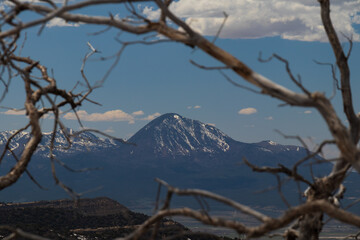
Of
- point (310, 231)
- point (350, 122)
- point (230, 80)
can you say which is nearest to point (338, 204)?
point (310, 231)

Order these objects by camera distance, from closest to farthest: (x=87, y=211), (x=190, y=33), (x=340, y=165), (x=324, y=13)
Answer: (x=190, y=33)
(x=324, y=13)
(x=340, y=165)
(x=87, y=211)

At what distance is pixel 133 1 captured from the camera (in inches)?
199

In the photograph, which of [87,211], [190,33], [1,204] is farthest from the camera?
[1,204]

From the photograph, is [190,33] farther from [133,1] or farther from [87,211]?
[87,211]

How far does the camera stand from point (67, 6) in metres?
4.72

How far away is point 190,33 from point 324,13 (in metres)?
1.50

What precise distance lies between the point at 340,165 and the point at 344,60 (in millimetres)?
1588

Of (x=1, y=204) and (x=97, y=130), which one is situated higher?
(x=97, y=130)

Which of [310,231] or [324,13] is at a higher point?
[324,13]

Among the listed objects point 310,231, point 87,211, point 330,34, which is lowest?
point 87,211

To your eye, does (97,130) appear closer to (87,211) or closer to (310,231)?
(310,231)

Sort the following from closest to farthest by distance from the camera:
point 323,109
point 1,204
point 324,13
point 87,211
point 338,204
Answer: point 323,109 < point 324,13 < point 338,204 < point 87,211 < point 1,204

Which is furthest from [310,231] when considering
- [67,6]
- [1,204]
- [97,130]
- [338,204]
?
[1,204]

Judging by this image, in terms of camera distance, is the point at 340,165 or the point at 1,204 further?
the point at 1,204
